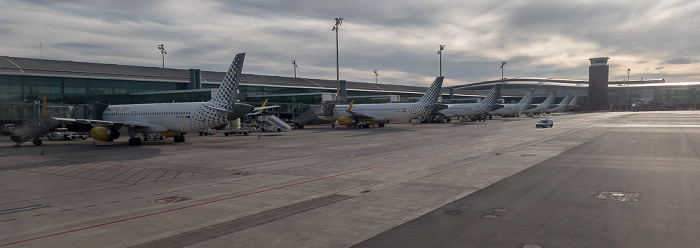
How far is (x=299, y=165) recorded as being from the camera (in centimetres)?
2058

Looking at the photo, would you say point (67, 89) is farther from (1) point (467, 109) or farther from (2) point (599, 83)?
(2) point (599, 83)

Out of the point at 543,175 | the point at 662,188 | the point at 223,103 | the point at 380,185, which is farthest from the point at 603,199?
the point at 223,103

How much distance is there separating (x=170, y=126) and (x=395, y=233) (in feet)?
97.1

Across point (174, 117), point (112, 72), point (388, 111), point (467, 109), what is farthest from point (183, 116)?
point (467, 109)

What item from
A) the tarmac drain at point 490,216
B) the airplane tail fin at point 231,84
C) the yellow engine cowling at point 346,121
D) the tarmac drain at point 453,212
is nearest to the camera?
the tarmac drain at point 490,216

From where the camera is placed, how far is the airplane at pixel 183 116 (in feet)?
107

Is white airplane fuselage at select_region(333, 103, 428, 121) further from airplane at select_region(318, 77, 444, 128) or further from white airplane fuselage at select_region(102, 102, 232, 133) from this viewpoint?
white airplane fuselage at select_region(102, 102, 232, 133)

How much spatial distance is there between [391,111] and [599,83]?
139149 mm

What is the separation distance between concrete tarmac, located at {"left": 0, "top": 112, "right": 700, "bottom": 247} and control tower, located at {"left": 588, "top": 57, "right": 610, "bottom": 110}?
16297cm

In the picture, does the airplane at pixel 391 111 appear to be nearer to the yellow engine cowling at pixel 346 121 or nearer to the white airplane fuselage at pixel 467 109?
the yellow engine cowling at pixel 346 121

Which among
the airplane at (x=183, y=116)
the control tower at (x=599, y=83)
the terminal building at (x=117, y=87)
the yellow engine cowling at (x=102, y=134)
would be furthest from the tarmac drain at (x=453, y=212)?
the control tower at (x=599, y=83)

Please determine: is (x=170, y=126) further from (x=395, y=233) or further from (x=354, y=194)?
(x=395, y=233)

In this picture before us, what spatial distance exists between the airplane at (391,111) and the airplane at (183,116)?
2616 cm

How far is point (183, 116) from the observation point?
111ft
